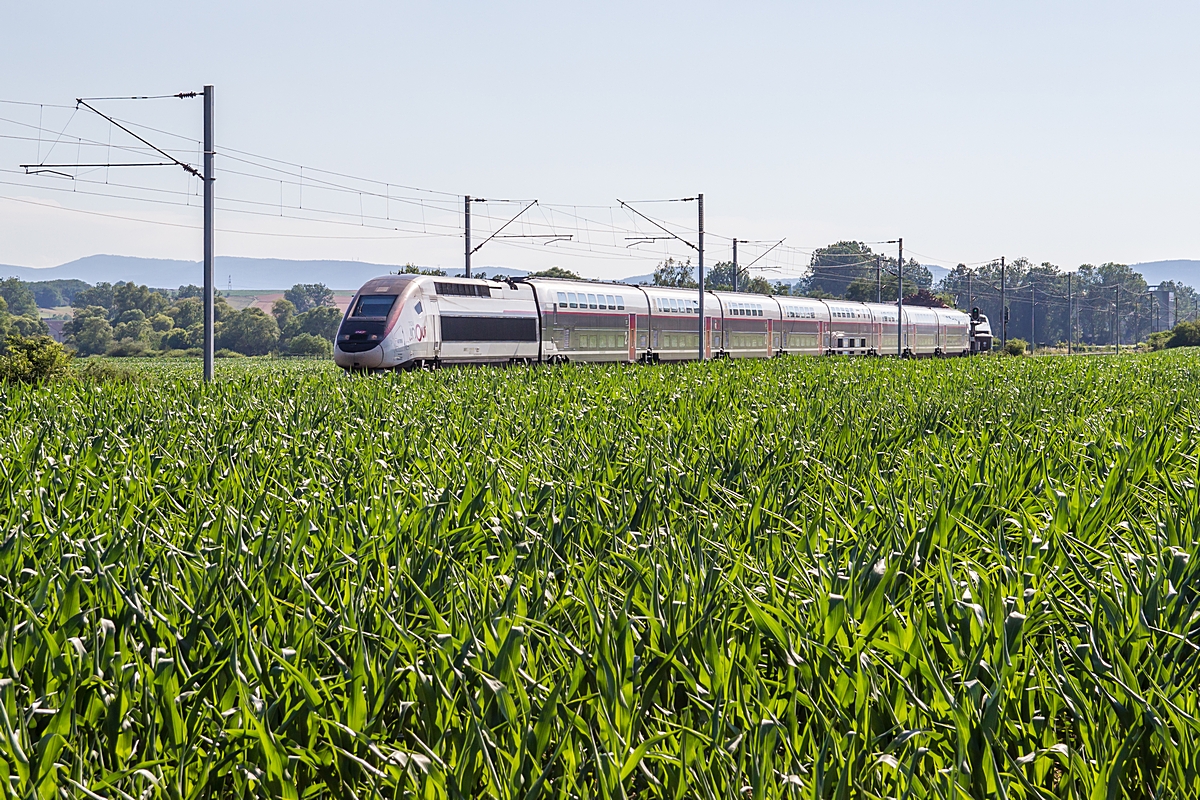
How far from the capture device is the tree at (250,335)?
109812 mm

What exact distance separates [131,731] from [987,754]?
7.12 feet

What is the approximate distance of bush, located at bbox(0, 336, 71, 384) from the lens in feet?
84.5

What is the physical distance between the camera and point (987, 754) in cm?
265

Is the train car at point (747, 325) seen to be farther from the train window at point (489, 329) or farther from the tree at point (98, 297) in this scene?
the tree at point (98, 297)

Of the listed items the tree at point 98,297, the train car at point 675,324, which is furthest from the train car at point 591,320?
the tree at point 98,297

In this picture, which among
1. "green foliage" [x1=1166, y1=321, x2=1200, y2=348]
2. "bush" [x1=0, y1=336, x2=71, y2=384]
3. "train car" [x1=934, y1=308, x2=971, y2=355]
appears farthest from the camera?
"green foliage" [x1=1166, y1=321, x2=1200, y2=348]

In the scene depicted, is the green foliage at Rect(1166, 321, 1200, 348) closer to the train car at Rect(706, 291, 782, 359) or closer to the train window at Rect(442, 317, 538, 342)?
the train car at Rect(706, 291, 782, 359)

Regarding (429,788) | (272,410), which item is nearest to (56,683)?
(429,788)

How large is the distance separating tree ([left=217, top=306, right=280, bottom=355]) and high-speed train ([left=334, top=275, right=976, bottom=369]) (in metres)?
69.1

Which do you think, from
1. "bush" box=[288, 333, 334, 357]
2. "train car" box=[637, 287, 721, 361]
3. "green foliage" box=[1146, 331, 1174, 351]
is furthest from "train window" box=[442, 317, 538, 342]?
"green foliage" box=[1146, 331, 1174, 351]

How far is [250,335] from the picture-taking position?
110 m

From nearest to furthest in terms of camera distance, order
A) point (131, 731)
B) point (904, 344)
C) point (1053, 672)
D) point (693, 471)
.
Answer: point (131, 731) < point (1053, 672) < point (693, 471) < point (904, 344)

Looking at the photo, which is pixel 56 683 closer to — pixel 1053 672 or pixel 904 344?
pixel 1053 672

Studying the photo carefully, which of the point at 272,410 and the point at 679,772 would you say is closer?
the point at 679,772
